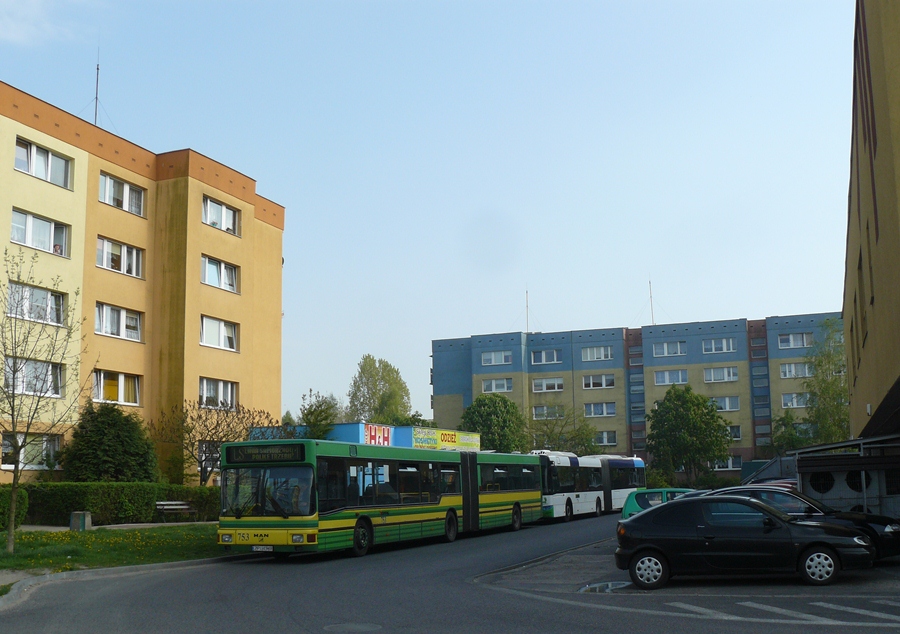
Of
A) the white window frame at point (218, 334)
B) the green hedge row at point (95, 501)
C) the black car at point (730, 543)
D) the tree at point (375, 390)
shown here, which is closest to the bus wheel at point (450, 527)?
the green hedge row at point (95, 501)

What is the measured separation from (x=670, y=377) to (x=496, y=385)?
630 inches

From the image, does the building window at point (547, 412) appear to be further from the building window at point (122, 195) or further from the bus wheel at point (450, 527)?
the bus wheel at point (450, 527)

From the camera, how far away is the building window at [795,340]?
8238 cm

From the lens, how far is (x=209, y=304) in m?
41.2

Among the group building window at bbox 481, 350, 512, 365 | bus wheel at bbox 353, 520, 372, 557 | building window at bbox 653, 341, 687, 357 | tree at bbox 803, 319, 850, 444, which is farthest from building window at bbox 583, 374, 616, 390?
bus wheel at bbox 353, 520, 372, 557

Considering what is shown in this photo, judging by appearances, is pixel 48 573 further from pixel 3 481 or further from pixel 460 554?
pixel 3 481

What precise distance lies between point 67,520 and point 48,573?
1311cm

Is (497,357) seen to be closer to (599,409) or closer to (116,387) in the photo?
(599,409)

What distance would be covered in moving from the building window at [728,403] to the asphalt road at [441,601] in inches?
2632

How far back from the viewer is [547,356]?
91.1 metres

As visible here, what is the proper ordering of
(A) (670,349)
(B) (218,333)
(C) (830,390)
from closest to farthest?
(B) (218,333) < (C) (830,390) < (A) (670,349)

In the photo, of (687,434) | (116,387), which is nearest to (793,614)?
(116,387)

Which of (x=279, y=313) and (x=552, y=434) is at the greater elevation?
(x=279, y=313)

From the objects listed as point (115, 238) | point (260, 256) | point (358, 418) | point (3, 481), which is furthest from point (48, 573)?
point (358, 418)
